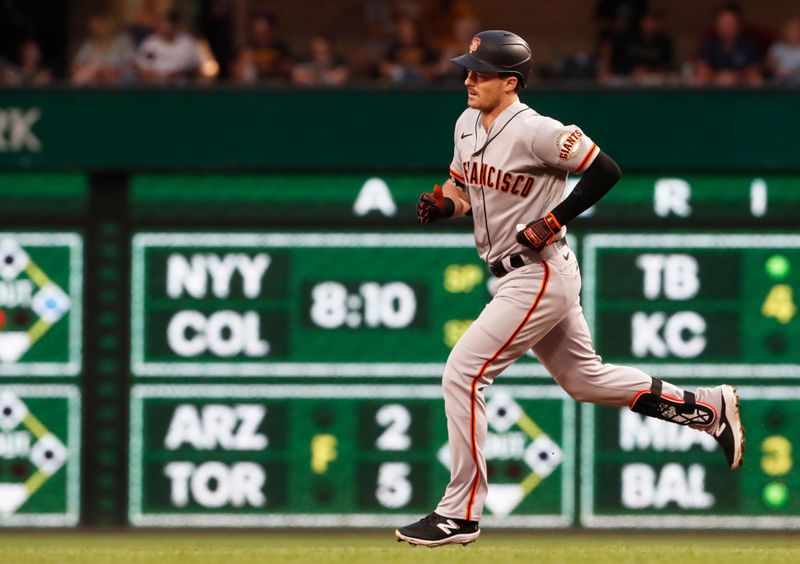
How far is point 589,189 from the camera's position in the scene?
722 centimetres

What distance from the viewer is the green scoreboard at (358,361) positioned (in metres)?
10.1

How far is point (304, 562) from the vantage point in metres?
7.56

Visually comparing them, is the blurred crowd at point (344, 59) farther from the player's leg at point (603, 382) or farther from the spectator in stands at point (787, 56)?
the player's leg at point (603, 382)

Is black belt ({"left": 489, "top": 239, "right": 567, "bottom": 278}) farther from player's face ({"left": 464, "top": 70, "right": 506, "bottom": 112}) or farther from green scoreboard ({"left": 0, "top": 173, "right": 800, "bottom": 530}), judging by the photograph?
green scoreboard ({"left": 0, "top": 173, "right": 800, "bottom": 530})

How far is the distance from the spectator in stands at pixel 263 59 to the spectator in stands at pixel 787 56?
310cm

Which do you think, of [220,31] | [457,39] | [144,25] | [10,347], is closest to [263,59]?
[220,31]

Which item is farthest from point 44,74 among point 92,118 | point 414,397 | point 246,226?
point 414,397

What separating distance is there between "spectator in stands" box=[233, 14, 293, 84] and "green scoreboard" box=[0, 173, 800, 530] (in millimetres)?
1514

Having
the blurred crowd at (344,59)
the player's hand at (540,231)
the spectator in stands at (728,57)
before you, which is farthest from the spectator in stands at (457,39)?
the player's hand at (540,231)

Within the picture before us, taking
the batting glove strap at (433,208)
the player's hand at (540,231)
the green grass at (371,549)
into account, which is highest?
the batting glove strap at (433,208)

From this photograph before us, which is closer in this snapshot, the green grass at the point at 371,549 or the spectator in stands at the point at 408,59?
the green grass at the point at 371,549

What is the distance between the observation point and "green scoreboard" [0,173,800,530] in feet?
33.2

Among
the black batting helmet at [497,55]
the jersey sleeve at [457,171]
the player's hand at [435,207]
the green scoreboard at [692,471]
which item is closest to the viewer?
the black batting helmet at [497,55]

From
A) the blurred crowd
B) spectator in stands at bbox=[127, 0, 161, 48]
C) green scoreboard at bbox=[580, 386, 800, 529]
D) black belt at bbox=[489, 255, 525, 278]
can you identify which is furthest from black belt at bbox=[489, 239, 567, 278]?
spectator in stands at bbox=[127, 0, 161, 48]
